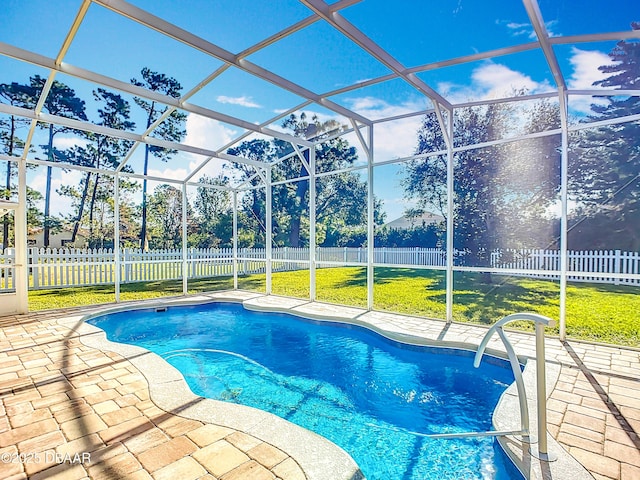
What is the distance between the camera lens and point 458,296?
948cm

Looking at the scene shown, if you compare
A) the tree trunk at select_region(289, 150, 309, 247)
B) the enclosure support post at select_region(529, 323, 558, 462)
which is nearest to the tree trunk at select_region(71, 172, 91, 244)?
the tree trunk at select_region(289, 150, 309, 247)

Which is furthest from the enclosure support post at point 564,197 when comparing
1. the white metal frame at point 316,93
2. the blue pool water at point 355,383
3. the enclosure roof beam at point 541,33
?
the blue pool water at point 355,383

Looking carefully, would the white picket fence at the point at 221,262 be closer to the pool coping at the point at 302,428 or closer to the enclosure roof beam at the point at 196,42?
the pool coping at the point at 302,428

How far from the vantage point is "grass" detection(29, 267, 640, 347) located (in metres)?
6.60

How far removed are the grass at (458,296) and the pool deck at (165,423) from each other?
233cm

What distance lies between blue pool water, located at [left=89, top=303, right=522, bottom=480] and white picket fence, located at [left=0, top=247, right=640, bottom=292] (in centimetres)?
193

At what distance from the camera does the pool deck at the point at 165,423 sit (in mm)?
2174

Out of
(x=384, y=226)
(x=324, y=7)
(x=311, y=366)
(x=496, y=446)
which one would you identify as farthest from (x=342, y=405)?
(x=384, y=226)

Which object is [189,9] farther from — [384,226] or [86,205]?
[86,205]

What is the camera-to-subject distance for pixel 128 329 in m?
6.47

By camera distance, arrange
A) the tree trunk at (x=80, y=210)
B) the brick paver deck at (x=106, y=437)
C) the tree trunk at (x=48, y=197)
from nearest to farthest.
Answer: the brick paver deck at (x=106, y=437) < the tree trunk at (x=48, y=197) < the tree trunk at (x=80, y=210)

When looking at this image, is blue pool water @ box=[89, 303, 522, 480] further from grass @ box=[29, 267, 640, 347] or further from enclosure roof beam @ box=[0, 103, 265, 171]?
enclosure roof beam @ box=[0, 103, 265, 171]

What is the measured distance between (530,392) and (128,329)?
6412mm

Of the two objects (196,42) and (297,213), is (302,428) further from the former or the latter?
(297,213)
